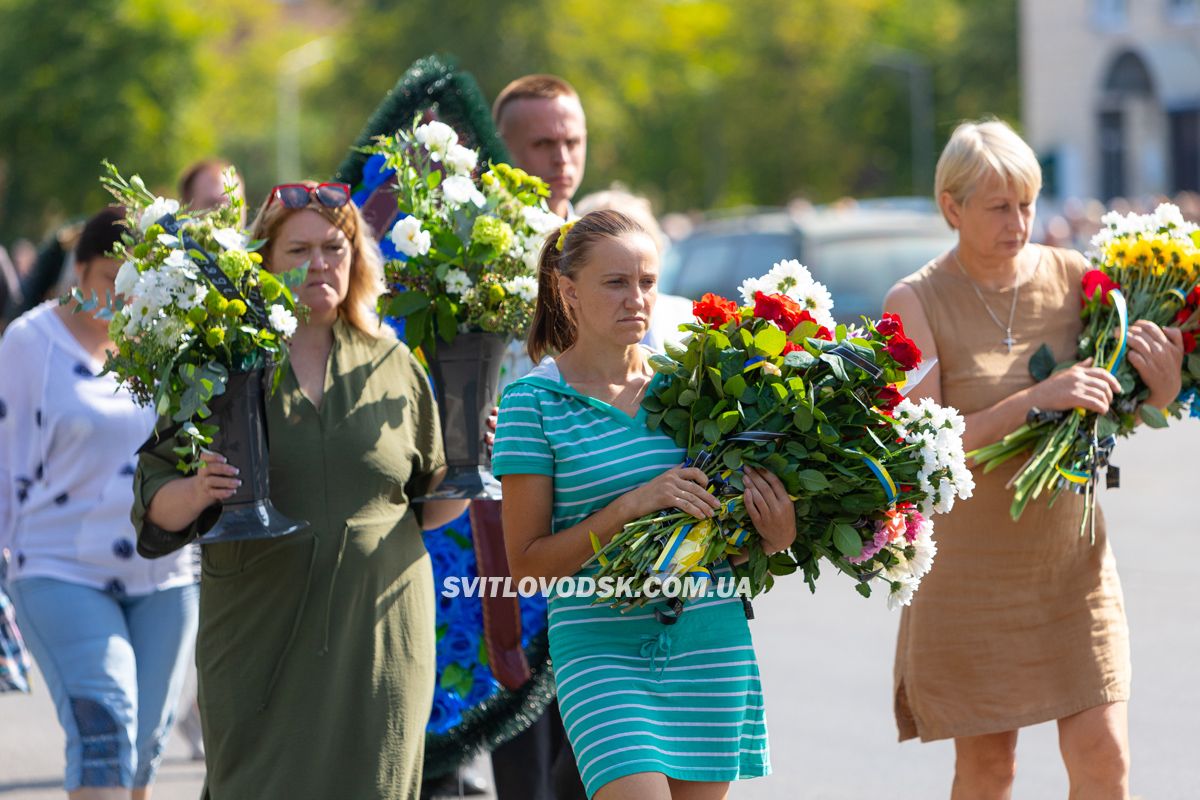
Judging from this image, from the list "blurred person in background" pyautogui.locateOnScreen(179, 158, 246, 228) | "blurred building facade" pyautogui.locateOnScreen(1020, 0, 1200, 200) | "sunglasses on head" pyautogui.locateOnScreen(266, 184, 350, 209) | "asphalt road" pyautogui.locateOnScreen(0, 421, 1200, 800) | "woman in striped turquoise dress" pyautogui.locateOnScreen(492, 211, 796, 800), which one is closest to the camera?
"woman in striped turquoise dress" pyautogui.locateOnScreen(492, 211, 796, 800)

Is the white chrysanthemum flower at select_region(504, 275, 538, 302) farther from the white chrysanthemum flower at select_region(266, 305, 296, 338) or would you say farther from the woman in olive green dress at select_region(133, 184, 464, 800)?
the white chrysanthemum flower at select_region(266, 305, 296, 338)

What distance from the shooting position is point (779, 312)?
369 cm

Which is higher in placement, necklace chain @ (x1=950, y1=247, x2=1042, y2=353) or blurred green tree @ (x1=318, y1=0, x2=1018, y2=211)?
blurred green tree @ (x1=318, y1=0, x2=1018, y2=211)

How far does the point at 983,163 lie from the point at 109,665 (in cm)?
280

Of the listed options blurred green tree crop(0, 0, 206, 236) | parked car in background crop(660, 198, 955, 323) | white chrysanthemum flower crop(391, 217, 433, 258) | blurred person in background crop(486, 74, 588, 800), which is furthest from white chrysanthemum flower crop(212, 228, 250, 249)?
blurred green tree crop(0, 0, 206, 236)

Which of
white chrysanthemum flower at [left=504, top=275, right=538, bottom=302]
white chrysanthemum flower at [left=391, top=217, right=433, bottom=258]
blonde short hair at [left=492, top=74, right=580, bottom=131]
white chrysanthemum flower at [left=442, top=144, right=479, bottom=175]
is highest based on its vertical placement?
blonde short hair at [left=492, top=74, right=580, bottom=131]

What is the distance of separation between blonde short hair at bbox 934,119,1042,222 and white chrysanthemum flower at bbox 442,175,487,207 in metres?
1.23

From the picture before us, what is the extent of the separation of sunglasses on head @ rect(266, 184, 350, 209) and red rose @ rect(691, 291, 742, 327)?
108 centimetres

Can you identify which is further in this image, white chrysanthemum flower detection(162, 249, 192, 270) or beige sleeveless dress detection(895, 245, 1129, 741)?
beige sleeveless dress detection(895, 245, 1129, 741)

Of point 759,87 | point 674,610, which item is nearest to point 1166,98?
point 759,87

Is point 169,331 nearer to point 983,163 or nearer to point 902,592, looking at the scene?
point 902,592

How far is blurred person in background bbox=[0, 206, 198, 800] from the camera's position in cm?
502

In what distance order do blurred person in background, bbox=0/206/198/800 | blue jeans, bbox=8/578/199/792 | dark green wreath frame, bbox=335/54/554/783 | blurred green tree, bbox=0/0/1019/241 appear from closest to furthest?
blue jeans, bbox=8/578/199/792, blurred person in background, bbox=0/206/198/800, dark green wreath frame, bbox=335/54/554/783, blurred green tree, bbox=0/0/1019/241

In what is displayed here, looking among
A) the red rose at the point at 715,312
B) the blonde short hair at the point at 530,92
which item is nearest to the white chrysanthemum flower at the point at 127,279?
the red rose at the point at 715,312
